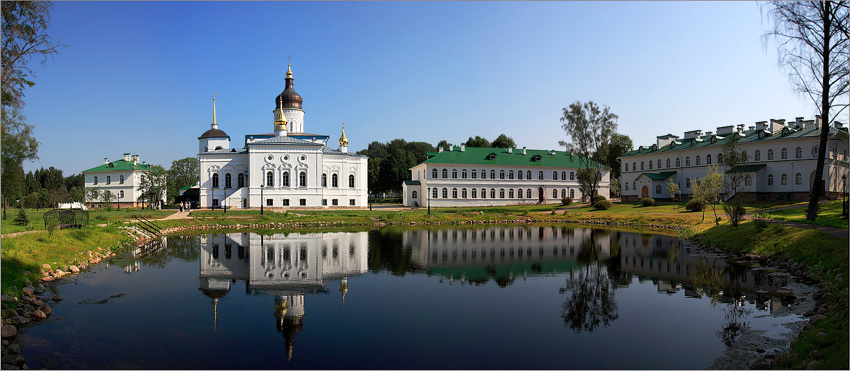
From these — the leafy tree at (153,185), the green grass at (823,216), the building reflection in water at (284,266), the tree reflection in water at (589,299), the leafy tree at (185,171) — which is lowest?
the tree reflection in water at (589,299)

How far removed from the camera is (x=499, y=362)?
27.2 ft

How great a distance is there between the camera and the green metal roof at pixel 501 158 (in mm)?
59250

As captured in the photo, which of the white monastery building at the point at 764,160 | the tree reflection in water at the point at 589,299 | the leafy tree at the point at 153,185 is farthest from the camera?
the leafy tree at the point at 153,185

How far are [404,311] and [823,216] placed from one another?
83.6 feet

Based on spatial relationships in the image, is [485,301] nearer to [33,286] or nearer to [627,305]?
[627,305]

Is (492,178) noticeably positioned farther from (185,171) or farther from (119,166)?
(119,166)

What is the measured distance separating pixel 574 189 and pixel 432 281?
175 ft

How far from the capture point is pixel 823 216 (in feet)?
81.7

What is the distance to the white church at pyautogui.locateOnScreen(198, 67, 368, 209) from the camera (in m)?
50.3

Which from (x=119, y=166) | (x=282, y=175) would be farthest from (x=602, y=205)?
(x=119, y=166)

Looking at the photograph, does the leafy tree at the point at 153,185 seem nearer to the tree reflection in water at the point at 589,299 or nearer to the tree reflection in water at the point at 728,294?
the tree reflection in water at the point at 589,299

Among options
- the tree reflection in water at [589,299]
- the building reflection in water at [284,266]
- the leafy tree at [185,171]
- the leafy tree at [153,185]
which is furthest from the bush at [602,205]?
the leafy tree at [185,171]

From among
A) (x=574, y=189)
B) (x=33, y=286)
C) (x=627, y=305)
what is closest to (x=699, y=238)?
(x=627, y=305)

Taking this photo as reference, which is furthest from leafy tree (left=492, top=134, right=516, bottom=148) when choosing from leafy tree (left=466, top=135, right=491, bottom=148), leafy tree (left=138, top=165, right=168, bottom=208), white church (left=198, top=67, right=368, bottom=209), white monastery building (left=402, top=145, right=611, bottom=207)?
leafy tree (left=138, top=165, right=168, bottom=208)
